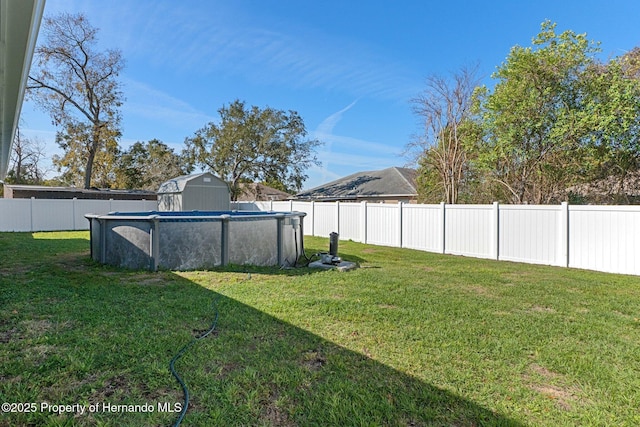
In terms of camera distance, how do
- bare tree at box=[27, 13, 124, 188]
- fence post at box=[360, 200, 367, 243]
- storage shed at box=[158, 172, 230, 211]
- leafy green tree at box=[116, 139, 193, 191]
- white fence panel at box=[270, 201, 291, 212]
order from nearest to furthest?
fence post at box=[360, 200, 367, 243], white fence panel at box=[270, 201, 291, 212], storage shed at box=[158, 172, 230, 211], bare tree at box=[27, 13, 124, 188], leafy green tree at box=[116, 139, 193, 191]

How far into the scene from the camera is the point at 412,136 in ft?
59.8

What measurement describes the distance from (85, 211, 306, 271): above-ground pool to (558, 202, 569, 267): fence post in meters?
6.42

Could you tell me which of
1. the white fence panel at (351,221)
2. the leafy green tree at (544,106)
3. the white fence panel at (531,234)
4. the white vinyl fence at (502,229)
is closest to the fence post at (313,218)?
the white vinyl fence at (502,229)

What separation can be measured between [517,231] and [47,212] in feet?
64.5

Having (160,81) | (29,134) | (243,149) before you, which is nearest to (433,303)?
(160,81)

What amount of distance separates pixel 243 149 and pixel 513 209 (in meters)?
23.3

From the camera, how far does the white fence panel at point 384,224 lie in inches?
442

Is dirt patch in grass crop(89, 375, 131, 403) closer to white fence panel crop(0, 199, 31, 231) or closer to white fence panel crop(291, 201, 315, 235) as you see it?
white fence panel crop(291, 201, 315, 235)

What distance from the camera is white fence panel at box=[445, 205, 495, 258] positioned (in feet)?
29.5

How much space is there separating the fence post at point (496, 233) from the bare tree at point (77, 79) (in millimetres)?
26149

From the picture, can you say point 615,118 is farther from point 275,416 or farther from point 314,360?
point 275,416

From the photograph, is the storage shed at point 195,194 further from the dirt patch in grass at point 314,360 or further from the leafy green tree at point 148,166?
the dirt patch in grass at point 314,360

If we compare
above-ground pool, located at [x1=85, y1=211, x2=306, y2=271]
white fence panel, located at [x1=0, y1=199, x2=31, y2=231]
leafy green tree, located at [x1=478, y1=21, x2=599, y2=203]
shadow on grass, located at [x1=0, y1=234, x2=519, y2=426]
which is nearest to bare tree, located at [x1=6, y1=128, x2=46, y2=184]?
white fence panel, located at [x1=0, y1=199, x2=31, y2=231]

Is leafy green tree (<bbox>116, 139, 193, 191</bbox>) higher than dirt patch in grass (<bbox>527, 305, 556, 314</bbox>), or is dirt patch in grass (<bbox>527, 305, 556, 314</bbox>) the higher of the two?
leafy green tree (<bbox>116, 139, 193, 191</bbox>)
